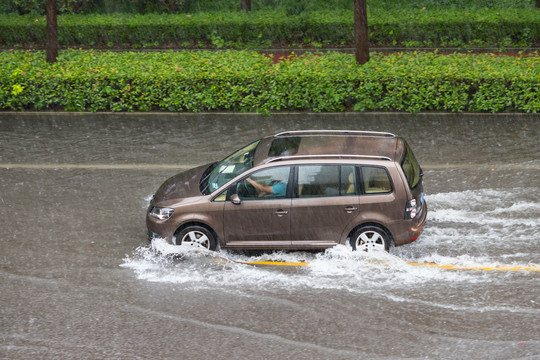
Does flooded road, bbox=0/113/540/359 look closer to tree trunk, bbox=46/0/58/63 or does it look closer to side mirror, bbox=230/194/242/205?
side mirror, bbox=230/194/242/205

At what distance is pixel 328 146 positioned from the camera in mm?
9953

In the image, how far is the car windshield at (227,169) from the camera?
32.3 ft

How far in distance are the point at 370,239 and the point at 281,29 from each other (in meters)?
13.7

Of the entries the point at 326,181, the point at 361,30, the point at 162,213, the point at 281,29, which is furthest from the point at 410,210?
the point at 281,29

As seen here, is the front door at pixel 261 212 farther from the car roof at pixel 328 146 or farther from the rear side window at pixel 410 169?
the rear side window at pixel 410 169

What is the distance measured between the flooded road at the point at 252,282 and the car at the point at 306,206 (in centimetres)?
28

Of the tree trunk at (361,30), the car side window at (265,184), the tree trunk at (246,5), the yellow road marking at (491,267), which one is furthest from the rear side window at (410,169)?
the tree trunk at (246,5)

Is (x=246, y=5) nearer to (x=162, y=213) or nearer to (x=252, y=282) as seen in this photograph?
(x=162, y=213)

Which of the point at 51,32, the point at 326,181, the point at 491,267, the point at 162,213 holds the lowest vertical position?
the point at 491,267

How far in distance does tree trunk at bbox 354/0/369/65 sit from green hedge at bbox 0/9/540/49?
3.77 metres

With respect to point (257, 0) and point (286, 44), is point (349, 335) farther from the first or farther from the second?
point (257, 0)

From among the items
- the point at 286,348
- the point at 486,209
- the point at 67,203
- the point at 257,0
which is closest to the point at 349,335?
the point at 286,348

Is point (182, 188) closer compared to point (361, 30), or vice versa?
point (182, 188)

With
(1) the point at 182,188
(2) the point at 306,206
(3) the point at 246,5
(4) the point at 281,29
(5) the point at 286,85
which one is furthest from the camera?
(3) the point at 246,5
